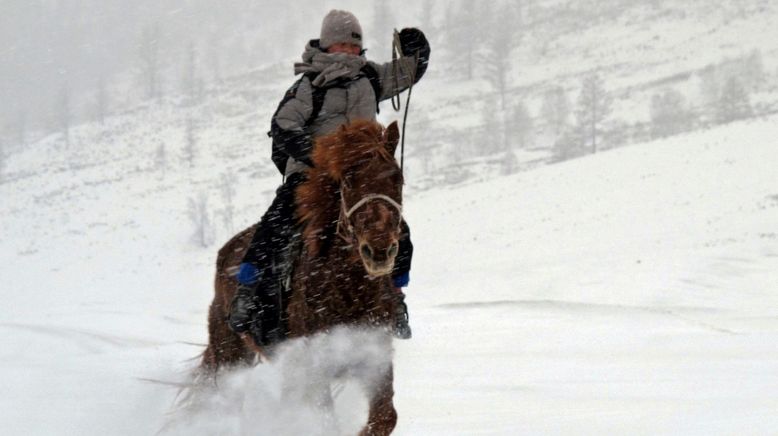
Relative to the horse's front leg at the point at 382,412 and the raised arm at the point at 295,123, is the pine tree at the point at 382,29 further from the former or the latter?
the horse's front leg at the point at 382,412

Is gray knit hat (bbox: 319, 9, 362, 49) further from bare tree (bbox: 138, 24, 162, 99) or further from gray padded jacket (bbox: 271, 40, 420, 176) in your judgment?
bare tree (bbox: 138, 24, 162, 99)

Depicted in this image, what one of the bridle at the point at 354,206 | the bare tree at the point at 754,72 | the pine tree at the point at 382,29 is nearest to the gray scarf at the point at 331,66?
the bridle at the point at 354,206

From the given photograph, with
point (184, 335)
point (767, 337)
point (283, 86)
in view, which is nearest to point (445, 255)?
point (184, 335)

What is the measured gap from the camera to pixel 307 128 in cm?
418

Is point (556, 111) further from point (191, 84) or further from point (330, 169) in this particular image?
point (330, 169)

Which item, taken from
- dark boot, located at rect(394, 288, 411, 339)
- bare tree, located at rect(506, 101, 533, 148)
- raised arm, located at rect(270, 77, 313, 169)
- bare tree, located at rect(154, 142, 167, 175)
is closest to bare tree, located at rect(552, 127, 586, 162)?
bare tree, located at rect(506, 101, 533, 148)

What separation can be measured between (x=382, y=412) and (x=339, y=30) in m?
2.37

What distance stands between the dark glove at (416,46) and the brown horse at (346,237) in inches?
50.8

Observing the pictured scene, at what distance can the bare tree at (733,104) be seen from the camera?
47031 mm

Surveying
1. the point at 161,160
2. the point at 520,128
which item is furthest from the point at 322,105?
the point at 161,160

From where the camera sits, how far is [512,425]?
175 inches

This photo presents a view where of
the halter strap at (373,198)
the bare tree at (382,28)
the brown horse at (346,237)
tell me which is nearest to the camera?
the halter strap at (373,198)

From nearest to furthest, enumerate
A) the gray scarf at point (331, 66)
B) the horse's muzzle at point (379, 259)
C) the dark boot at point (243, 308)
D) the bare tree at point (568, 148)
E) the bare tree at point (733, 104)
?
the horse's muzzle at point (379, 259) → the gray scarf at point (331, 66) → the dark boot at point (243, 308) → the bare tree at point (733, 104) → the bare tree at point (568, 148)

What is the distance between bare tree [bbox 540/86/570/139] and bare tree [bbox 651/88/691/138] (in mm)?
7381
